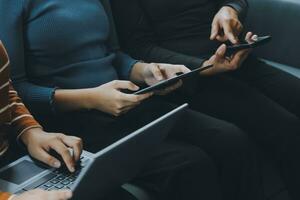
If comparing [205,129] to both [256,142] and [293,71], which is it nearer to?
[256,142]

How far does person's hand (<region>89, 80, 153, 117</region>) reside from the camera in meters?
1.07

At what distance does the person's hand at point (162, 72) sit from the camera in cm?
121

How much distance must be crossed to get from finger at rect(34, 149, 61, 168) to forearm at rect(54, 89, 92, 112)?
194 mm

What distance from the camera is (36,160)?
3.20ft

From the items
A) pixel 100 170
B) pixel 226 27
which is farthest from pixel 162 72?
pixel 100 170

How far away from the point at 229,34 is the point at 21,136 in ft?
2.14

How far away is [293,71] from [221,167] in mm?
507

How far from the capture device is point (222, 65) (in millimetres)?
1312

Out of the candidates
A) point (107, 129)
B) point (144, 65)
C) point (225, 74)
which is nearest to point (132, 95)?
point (107, 129)

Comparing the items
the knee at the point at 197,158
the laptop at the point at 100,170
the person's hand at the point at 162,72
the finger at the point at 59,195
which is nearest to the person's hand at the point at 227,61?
the person's hand at the point at 162,72

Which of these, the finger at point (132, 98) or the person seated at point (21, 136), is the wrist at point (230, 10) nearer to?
the finger at point (132, 98)

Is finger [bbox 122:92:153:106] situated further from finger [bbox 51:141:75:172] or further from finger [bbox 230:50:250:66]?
finger [bbox 230:50:250:66]

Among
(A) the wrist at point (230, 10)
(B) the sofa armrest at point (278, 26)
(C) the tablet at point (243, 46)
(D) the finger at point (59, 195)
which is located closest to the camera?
(D) the finger at point (59, 195)

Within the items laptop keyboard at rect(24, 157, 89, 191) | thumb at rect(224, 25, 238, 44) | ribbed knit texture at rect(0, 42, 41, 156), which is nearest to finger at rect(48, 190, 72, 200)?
laptop keyboard at rect(24, 157, 89, 191)
